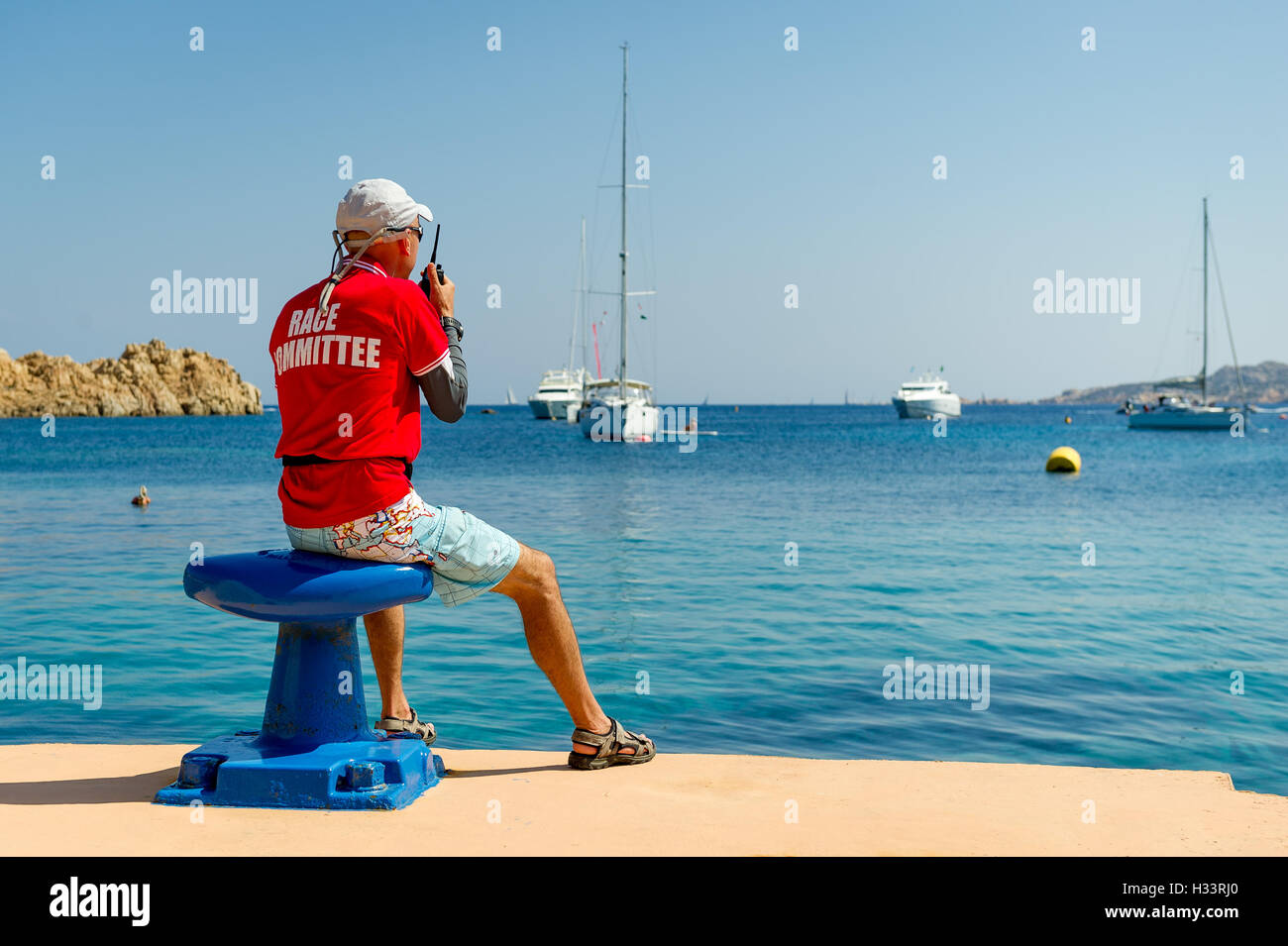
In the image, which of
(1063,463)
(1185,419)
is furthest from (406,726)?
(1185,419)

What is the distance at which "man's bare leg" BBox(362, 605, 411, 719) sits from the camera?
4.55m

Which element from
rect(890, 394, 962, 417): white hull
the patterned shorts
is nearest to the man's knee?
the patterned shorts

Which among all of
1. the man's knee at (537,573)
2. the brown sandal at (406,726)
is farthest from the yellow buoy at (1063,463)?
the man's knee at (537,573)

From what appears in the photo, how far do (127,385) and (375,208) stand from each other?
144100 mm

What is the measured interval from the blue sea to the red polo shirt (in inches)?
135

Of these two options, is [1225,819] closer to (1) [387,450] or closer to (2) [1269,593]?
(1) [387,450]

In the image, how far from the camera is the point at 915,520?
2202 cm

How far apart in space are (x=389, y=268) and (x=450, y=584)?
1127 millimetres

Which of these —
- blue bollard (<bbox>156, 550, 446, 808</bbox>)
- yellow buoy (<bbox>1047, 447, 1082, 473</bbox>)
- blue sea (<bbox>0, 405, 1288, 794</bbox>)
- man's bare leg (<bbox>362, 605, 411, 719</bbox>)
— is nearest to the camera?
blue bollard (<bbox>156, 550, 446, 808</bbox>)

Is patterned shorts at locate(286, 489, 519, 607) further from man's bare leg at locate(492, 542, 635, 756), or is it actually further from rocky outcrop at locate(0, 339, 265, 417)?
rocky outcrop at locate(0, 339, 265, 417)

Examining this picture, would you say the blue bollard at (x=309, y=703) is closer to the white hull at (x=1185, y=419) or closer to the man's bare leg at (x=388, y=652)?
the man's bare leg at (x=388, y=652)

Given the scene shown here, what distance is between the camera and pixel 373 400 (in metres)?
3.71

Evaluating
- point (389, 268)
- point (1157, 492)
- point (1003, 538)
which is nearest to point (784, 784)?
point (389, 268)

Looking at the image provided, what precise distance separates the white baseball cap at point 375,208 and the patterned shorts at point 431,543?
936 mm
